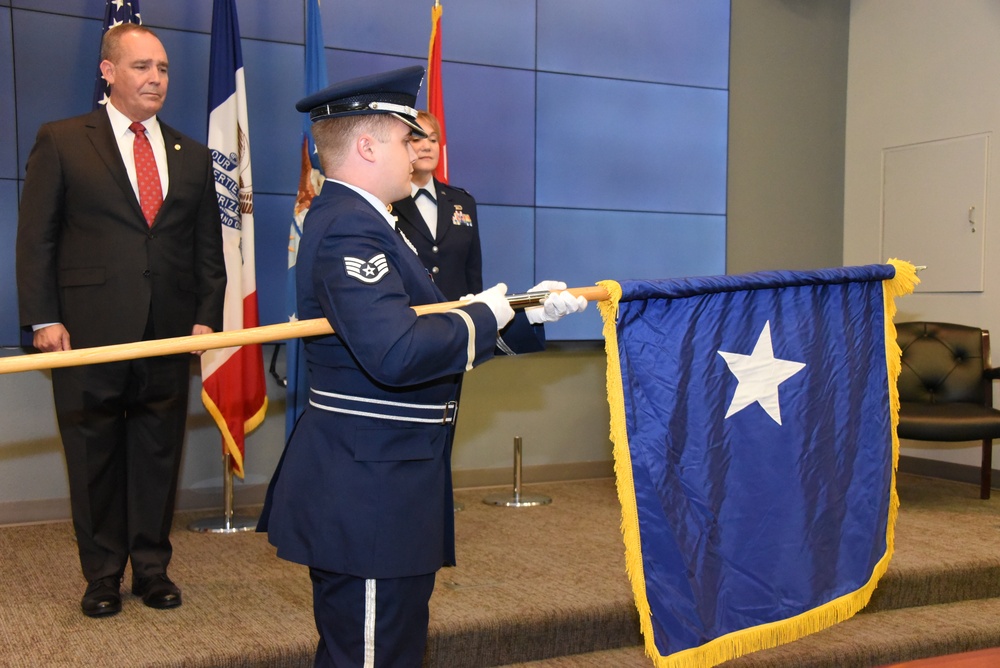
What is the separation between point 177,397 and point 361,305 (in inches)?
61.3

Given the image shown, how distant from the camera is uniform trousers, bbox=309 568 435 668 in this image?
5.16 ft

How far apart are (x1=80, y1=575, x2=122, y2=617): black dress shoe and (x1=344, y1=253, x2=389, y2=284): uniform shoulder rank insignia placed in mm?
1704

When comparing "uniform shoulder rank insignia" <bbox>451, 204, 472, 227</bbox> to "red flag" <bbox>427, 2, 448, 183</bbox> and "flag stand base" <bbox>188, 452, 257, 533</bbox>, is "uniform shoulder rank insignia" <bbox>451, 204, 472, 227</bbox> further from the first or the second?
"flag stand base" <bbox>188, 452, 257, 533</bbox>

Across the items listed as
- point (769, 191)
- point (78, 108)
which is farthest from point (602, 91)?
point (78, 108)

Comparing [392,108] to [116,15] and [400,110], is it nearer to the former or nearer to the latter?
[400,110]

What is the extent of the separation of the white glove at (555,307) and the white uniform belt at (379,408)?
292 mm

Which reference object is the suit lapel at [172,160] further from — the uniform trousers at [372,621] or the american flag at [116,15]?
the uniform trousers at [372,621]

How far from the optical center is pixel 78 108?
12.8 ft

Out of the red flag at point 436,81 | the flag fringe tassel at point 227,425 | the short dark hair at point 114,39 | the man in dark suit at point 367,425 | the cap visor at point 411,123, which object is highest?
the red flag at point 436,81

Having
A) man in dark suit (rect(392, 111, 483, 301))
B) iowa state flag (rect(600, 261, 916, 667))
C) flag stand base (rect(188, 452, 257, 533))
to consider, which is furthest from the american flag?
iowa state flag (rect(600, 261, 916, 667))

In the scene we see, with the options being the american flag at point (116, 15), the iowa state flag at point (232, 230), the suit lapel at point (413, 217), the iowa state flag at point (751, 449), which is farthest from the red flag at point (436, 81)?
the iowa state flag at point (751, 449)

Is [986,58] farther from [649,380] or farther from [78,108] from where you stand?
[78,108]

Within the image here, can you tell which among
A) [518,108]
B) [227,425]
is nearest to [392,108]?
[227,425]

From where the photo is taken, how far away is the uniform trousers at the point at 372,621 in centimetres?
157
